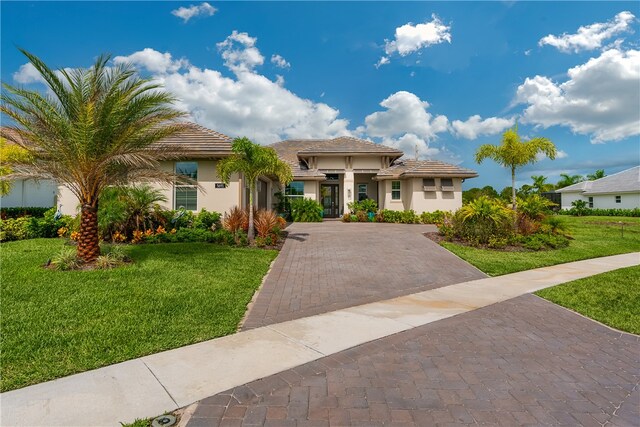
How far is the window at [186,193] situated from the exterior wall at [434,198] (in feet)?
47.5

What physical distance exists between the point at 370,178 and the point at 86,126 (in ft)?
70.8

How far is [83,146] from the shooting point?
334 inches

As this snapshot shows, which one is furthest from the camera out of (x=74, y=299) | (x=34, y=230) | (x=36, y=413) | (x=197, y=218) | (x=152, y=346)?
(x=197, y=218)

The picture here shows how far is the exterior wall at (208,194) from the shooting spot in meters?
16.2

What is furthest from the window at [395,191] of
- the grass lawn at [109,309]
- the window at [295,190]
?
the grass lawn at [109,309]

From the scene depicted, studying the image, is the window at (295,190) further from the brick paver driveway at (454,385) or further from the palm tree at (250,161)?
the brick paver driveway at (454,385)

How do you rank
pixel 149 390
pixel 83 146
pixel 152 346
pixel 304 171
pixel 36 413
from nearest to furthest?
pixel 36 413 → pixel 149 390 → pixel 152 346 → pixel 83 146 → pixel 304 171

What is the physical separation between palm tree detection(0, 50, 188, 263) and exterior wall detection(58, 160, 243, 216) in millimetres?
6519

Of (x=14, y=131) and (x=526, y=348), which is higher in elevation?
(x=14, y=131)

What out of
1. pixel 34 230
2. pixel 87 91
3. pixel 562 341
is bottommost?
pixel 562 341

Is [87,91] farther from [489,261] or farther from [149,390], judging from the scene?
[489,261]

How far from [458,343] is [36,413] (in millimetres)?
4666

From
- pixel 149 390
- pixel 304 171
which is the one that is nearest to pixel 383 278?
pixel 149 390

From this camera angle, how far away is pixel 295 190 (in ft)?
83.7
